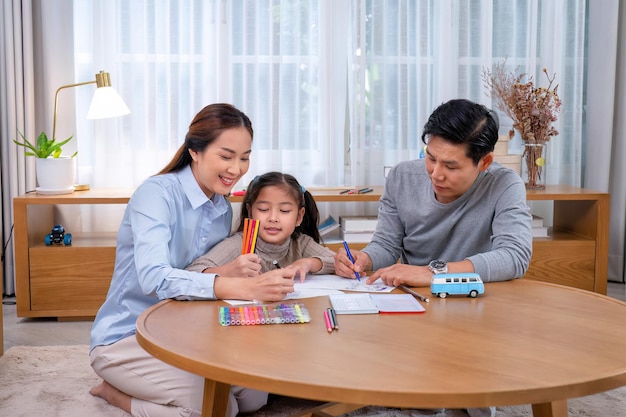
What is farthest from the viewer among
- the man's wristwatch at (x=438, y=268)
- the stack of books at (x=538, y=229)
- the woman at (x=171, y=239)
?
the stack of books at (x=538, y=229)

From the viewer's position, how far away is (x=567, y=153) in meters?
4.05

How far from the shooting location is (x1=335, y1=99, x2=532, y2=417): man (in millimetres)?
1906

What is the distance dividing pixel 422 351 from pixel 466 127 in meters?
0.80

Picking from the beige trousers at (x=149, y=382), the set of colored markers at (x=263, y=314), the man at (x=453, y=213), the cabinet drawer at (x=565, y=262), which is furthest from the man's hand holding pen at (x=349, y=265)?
the cabinet drawer at (x=565, y=262)

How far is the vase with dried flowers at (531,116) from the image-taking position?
361 cm

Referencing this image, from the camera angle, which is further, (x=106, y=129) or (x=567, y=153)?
(x=567, y=153)

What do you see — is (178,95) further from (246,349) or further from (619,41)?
(246,349)

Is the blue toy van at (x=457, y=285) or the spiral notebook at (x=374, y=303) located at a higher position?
the blue toy van at (x=457, y=285)

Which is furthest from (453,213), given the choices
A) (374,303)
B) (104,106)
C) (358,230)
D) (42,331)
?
(42,331)

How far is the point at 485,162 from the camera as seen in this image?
2057 mm

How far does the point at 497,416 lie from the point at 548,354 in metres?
0.96

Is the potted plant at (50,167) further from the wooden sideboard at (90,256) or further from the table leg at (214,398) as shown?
the table leg at (214,398)

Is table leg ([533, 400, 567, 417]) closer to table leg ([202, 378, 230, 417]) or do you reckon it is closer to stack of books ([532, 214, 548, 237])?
table leg ([202, 378, 230, 417])

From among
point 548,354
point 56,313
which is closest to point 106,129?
point 56,313
